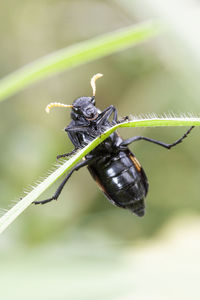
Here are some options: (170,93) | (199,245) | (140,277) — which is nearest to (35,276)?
(140,277)

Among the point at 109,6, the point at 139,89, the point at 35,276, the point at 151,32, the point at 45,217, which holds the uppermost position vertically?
the point at 109,6

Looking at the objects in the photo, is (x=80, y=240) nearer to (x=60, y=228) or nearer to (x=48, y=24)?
(x=60, y=228)

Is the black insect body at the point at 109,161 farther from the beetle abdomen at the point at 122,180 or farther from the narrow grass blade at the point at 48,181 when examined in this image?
the narrow grass blade at the point at 48,181

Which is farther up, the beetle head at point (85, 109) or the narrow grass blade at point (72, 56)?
the narrow grass blade at point (72, 56)

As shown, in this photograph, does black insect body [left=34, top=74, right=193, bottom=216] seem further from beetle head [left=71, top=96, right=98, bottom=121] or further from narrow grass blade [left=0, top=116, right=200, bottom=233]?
narrow grass blade [left=0, top=116, right=200, bottom=233]

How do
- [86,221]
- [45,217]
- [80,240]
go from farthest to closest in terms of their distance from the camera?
[86,221] → [45,217] → [80,240]

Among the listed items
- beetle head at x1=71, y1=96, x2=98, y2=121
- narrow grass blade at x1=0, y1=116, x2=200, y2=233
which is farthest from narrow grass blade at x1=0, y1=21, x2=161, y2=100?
narrow grass blade at x1=0, y1=116, x2=200, y2=233

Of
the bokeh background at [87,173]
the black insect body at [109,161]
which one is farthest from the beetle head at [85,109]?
the bokeh background at [87,173]
